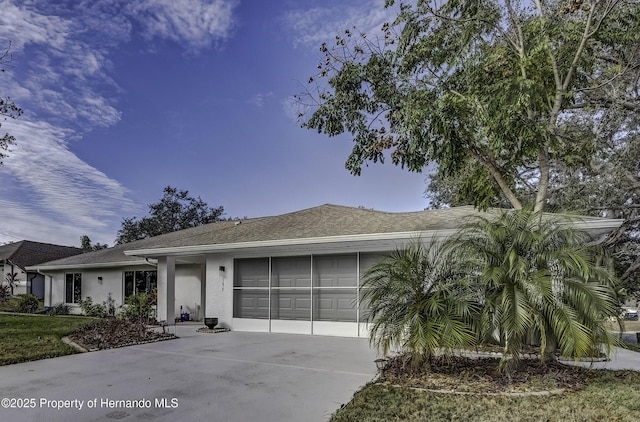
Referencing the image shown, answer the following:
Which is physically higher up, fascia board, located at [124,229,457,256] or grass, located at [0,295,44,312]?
fascia board, located at [124,229,457,256]

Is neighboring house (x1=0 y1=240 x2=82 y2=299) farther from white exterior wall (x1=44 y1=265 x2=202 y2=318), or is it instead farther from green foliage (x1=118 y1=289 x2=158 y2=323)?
green foliage (x1=118 y1=289 x2=158 y2=323)

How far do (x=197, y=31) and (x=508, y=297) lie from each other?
514 inches

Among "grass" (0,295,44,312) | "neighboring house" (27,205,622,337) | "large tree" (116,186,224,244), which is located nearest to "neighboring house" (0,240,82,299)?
"grass" (0,295,44,312)

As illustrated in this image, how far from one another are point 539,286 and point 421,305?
1.55 metres

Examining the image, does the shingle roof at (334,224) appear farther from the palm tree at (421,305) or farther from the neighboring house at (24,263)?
the neighboring house at (24,263)

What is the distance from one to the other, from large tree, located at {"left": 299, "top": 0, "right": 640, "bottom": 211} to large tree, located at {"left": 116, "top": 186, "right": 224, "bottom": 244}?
26.4m

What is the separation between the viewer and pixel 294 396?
18.4 ft

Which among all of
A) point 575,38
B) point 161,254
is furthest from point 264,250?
point 575,38

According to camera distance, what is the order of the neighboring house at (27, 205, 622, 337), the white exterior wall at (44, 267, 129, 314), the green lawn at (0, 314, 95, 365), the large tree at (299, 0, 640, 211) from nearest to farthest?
the large tree at (299, 0, 640, 211), the green lawn at (0, 314, 95, 365), the neighboring house at (27, 205, 622, 337), the white exterior wall at (44, 267, 129, 314)

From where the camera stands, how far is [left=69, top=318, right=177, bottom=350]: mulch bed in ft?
31.9

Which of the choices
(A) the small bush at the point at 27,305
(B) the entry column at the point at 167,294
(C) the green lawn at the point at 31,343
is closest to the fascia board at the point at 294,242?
(B) the entry column at the point at 167,294

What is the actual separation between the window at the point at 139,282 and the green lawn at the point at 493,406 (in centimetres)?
1429

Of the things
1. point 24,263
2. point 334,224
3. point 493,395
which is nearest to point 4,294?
point 24,263

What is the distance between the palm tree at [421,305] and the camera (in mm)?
5645
